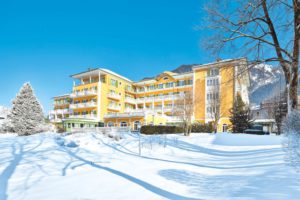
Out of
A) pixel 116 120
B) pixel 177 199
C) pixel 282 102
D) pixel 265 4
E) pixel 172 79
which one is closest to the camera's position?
pixel 177 199

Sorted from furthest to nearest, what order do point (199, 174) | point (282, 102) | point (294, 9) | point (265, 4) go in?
point (282, 102) < point (265, 4) < point (294, 9) < point (199, 174)

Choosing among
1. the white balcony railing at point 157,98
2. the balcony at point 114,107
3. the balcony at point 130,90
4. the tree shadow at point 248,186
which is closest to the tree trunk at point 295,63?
the tree shadow at point 248,186

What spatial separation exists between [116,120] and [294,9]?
32162 millimetres

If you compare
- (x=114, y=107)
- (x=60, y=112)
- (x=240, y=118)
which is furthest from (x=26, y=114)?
(x=240, y=118)

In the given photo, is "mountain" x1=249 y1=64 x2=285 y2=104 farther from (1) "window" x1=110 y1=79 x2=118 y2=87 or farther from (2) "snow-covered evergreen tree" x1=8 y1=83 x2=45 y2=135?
(1) "window" x1=110 y1=79 x2=118 y2=87

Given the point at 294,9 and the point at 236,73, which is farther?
the point at 236,73

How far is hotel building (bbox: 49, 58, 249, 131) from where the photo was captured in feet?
108

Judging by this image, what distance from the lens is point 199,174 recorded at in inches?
247

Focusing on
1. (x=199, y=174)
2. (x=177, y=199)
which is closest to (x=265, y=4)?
(x=199, y=174)

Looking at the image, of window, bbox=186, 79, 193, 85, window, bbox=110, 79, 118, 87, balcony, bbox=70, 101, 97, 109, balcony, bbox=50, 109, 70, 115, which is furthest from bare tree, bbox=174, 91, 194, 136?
balcony, bbox=50, 109, 70, 115

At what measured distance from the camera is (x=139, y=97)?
154ft

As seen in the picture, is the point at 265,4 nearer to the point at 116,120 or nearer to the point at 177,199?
the point at 177,199

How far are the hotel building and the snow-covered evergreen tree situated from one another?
432 centimetres

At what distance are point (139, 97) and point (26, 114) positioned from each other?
79.7 ft
